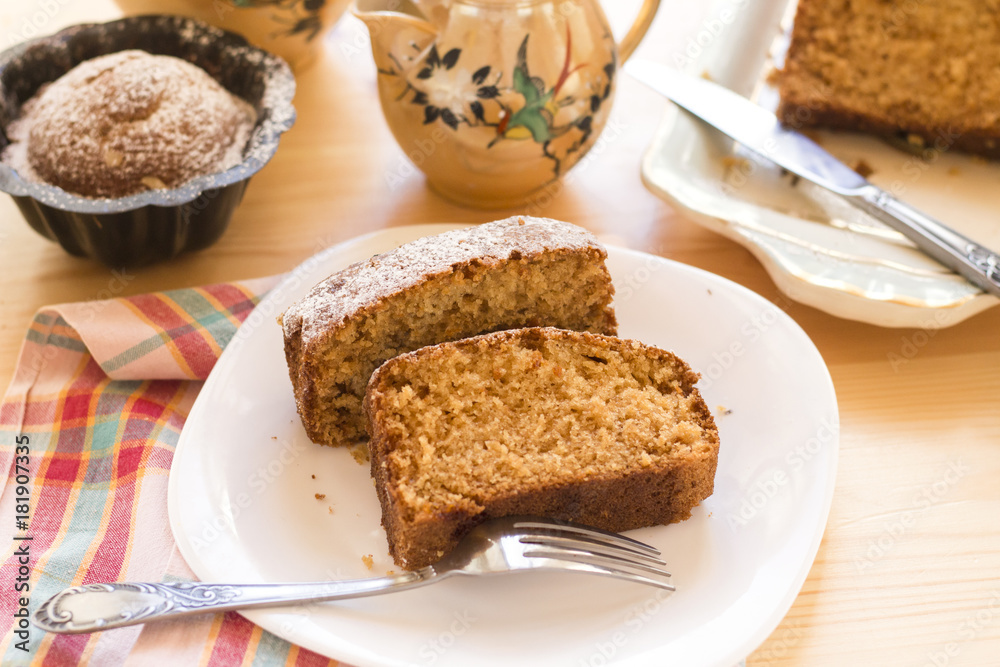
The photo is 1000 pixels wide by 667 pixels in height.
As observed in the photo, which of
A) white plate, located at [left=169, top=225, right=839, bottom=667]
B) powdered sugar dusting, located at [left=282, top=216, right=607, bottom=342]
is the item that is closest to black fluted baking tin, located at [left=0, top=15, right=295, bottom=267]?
white plate, located at [left=169, top=225, right=839, bottom=667]

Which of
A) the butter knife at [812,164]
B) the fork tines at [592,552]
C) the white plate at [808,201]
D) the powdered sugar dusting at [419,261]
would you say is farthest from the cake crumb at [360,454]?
the butter knife at [812,164]

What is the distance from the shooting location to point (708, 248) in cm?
225

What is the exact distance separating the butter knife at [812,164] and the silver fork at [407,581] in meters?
1.14

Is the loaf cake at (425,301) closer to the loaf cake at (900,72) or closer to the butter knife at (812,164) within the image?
the butter knife at (812,164)

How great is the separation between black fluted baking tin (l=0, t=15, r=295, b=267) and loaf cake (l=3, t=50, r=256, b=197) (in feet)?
0.23

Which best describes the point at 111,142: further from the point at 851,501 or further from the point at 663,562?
the point at 851,501

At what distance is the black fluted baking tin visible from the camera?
71.6 inches

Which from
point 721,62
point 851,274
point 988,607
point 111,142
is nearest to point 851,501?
point 988,607

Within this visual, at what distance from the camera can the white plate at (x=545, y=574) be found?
136 cm

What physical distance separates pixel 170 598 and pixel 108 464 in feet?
1.45

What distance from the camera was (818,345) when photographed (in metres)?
2.01

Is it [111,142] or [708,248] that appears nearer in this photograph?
[111,142]

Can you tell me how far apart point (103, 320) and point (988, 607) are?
1889 mm

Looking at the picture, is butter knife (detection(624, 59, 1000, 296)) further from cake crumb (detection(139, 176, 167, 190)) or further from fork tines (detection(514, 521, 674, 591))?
cake crumb (detection(139, 176, 167, 190))
